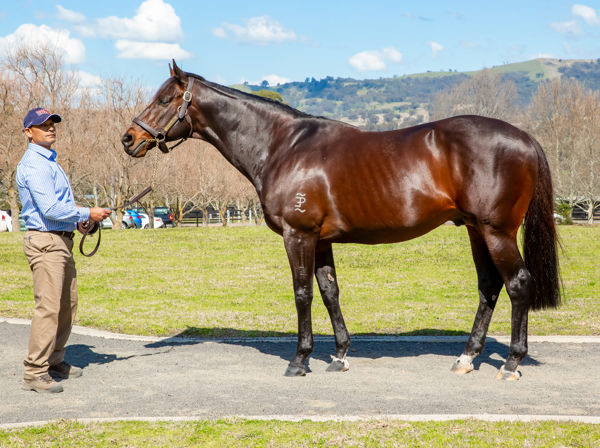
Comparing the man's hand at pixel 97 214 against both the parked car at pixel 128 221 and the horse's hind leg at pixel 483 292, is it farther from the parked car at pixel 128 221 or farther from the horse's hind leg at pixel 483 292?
the parked car at pixel 128 221

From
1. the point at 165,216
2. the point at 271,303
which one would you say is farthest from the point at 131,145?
the point at 165,216

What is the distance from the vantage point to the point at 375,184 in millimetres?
5305

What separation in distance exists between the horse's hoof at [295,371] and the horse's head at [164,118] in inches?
90.5

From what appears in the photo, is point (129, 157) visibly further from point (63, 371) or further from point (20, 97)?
point (63, 371)

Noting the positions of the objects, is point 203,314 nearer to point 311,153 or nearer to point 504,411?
point 311,153

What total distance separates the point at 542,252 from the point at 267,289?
6.07 metres

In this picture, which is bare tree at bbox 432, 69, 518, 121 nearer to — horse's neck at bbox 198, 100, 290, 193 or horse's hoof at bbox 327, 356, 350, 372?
horse's neck at bbox 198, 100, 290, 193

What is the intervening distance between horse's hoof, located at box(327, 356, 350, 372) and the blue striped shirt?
2512 mm

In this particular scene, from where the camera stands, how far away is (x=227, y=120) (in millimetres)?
5848

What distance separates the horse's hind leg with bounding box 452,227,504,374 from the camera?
18.8ft

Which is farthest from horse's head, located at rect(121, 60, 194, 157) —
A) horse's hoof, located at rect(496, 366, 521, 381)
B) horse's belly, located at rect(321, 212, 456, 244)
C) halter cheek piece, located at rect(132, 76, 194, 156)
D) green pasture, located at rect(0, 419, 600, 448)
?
horse's hoof, located at rect(496, 366, 521, 381)

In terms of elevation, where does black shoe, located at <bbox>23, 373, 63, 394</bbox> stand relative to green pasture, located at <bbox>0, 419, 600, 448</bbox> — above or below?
below

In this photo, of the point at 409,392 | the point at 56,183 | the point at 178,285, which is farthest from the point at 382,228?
the point at 178,285

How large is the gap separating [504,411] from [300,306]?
1.96 meters
